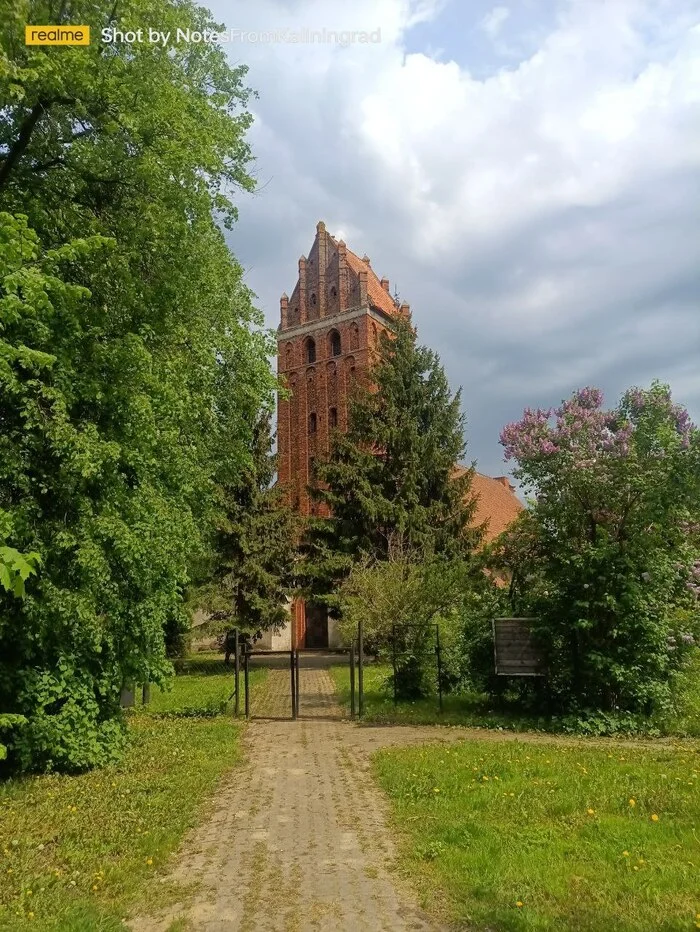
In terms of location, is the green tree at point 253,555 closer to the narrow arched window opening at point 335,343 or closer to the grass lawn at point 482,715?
the grass lawn at point 482,715

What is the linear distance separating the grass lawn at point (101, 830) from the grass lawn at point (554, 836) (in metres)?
1.91

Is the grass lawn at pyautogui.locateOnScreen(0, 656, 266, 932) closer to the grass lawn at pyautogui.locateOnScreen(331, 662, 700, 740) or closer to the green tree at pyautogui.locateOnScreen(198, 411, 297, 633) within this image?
the grass lawn at pyautogui.locateOnScreen(331, 662, 700, 740)

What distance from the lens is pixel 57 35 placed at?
8.66 metres

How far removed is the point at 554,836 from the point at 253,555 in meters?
20.3

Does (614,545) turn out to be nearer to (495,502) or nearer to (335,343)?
(335,343)

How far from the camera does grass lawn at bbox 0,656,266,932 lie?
14.3 feet

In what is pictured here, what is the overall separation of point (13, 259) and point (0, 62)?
4.16 metres

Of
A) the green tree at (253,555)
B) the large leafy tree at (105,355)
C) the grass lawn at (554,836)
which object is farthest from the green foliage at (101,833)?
the green tree at (253,555)

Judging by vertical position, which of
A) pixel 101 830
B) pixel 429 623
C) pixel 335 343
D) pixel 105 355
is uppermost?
pixel 335 343

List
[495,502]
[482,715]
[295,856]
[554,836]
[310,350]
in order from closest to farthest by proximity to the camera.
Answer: [295,856] → [554,836] → [482,715] → [310,350] → [495,502]

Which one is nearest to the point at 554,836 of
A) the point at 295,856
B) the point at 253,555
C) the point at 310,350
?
the point at 295,856

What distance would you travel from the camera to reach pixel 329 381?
37.5 meters

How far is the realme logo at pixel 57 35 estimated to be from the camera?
8.38m

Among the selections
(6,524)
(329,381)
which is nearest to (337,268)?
(329,381)
